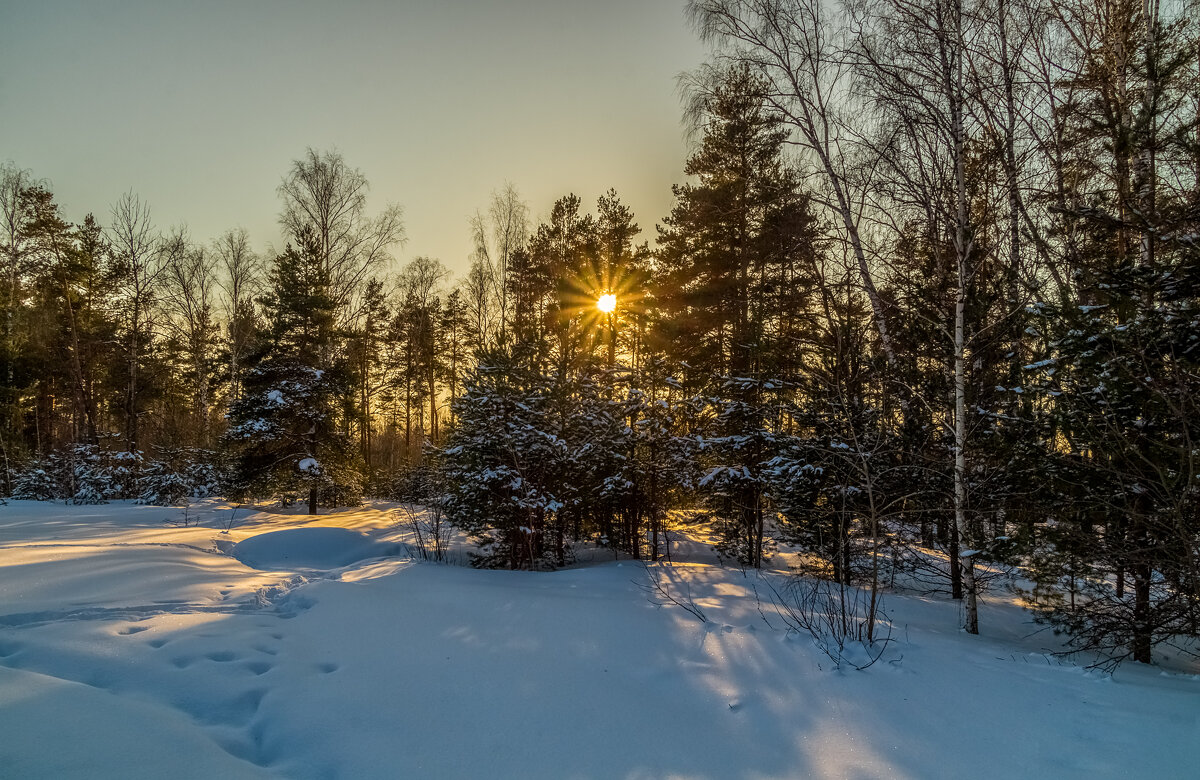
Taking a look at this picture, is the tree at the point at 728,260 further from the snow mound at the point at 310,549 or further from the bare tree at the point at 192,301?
the bare tree at the point at 192,301

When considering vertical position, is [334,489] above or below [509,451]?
below

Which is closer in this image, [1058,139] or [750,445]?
[1058,139]

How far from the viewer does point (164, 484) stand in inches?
624

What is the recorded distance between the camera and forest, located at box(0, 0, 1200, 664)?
507 cm

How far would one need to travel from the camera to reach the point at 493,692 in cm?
344

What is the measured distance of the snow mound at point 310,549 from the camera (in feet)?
27.2

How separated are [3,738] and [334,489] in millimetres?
14331

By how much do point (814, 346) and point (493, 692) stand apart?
7838mm

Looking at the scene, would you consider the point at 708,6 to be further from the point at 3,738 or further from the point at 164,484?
the point at 164,484

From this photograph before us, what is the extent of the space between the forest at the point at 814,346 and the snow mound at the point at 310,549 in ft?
5.70

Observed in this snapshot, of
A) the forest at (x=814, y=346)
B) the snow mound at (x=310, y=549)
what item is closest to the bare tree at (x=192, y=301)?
the forest at (x=814, y=346)

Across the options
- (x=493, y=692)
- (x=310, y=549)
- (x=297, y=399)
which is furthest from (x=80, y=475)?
(x=493, y=692)

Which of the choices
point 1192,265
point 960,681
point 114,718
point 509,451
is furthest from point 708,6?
point 114,718

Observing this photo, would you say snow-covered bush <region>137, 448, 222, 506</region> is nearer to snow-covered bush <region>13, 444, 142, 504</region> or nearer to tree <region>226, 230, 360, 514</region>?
snow-covered bush <region>13, 444, 142, 504</region>
